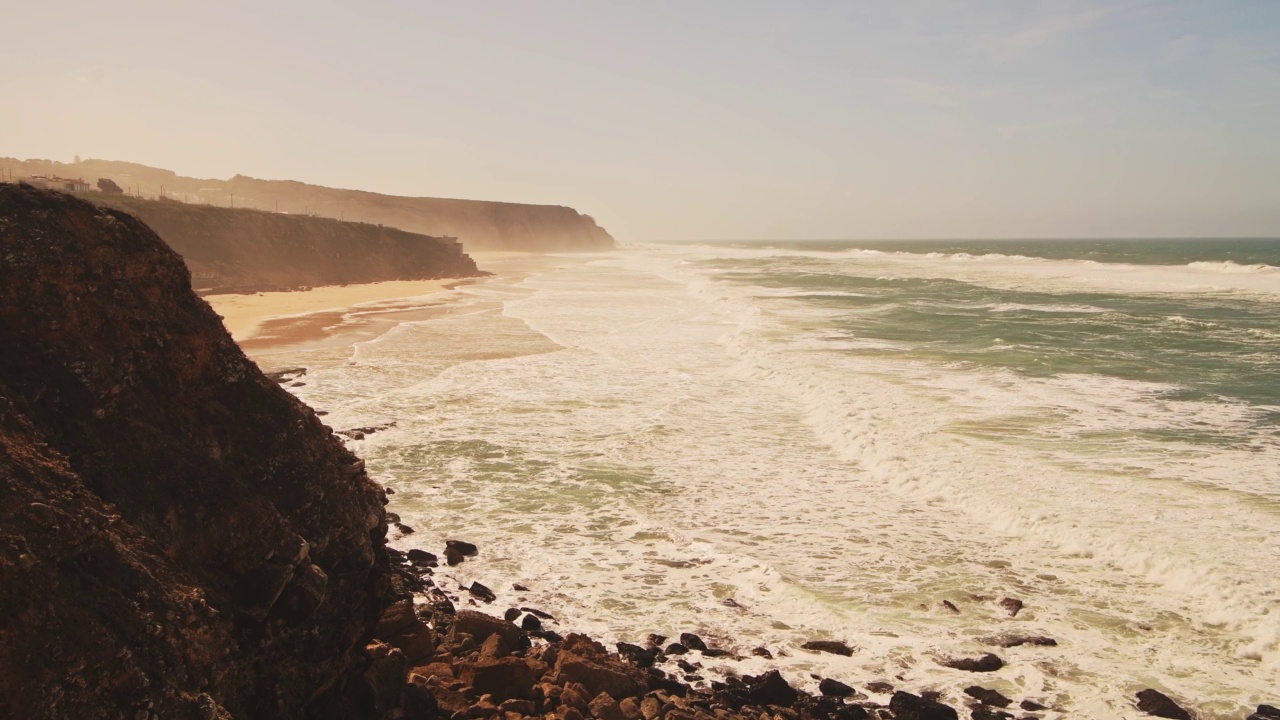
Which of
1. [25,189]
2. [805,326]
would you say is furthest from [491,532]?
[805,326]

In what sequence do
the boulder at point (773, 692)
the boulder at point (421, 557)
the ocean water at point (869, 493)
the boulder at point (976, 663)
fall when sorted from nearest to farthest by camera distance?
the boulder at point (773, 692), the boulder at point (976, 663), the ocean water at point (869, 493), the boulder at point (421, 557)

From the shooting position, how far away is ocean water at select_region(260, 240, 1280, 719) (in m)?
7.30

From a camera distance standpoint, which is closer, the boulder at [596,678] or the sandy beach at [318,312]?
the boulder at [596,678]

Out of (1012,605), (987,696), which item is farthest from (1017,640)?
(987,696)

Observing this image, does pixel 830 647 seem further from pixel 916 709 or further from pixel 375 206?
pixel 375 206

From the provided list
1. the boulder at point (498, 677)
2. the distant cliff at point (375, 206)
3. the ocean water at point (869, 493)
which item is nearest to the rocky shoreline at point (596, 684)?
the boulder at point (498, 677)

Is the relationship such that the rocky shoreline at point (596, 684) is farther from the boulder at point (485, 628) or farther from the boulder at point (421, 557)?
the boulder at point (421, 557)

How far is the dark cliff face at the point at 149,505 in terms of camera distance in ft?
9.51

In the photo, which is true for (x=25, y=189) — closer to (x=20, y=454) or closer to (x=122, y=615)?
(x=20, y=454)

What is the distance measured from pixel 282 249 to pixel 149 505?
2176 inches

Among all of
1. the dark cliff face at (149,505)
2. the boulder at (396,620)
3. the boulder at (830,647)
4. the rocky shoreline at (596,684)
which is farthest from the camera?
the boulder at (830,647)

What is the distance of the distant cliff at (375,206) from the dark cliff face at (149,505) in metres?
92.7

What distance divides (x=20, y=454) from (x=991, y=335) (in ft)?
90.6

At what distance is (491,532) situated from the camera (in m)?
9.55
